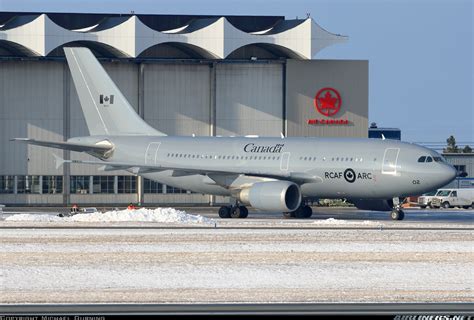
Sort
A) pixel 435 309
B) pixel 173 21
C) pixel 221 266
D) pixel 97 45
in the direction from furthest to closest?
1. pixel 173 21
2. pixel 97 45
3. pixel 221 266
4. pixel 435 309

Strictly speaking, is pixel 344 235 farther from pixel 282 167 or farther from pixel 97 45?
pixel 97 45

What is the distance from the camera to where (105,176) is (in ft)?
240

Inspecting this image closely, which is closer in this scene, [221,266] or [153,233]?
[221,266]

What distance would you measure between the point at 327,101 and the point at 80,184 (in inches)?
725

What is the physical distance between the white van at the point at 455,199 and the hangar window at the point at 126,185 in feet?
71.5

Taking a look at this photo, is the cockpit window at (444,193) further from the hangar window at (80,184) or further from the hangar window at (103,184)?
the hangar window at (80,184)

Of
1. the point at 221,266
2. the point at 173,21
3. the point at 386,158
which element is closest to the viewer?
the point at 221,266

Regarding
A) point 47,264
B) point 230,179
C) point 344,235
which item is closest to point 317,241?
point 344,235

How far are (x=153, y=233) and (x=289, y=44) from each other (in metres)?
36.8

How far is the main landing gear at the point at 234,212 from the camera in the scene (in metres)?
52.6

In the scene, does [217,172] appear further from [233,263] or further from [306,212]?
[233,263]

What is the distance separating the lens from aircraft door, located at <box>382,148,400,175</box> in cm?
4931

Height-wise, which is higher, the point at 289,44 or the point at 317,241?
the point at 289,44

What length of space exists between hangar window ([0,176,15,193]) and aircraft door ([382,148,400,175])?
3142 cm
